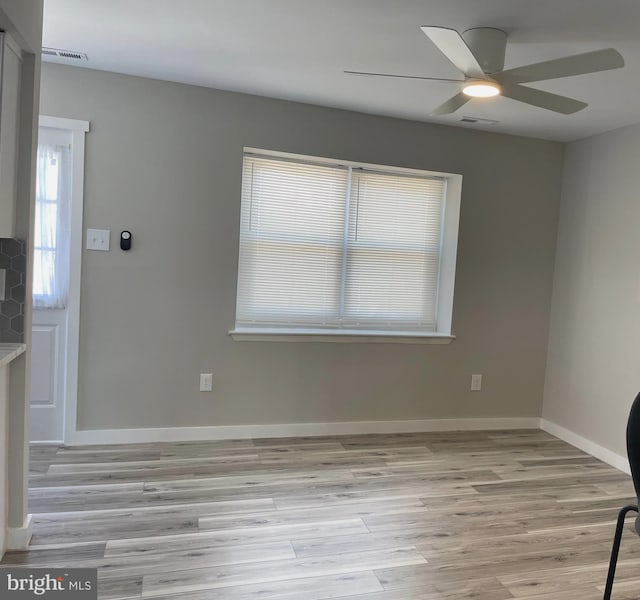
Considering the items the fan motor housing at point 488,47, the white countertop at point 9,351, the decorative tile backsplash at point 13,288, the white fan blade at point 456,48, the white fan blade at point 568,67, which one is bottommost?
the white countertop at point 9,351

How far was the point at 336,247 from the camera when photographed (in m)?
3.72

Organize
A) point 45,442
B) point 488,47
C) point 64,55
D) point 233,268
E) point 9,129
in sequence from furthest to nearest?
point 233,268
point 45,442
point 64,55
point 488,47
point 9,129

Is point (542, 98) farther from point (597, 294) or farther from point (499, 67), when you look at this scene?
point (597, 294)

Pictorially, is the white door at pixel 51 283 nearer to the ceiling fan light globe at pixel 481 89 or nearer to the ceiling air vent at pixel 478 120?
the ceiling fan light globe at pixel 481 89

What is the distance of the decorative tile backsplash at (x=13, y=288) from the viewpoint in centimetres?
203

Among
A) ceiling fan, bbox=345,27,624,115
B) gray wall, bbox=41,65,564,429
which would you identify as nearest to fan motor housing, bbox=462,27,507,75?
ceiling fan, bbox=345,27,624,115

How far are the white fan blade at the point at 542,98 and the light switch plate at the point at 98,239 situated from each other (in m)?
2.43

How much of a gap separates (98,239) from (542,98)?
8.62 ft

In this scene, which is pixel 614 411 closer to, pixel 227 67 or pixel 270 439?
pixel 270 439

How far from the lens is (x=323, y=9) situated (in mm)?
2117

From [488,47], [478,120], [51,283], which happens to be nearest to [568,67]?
[488,47]

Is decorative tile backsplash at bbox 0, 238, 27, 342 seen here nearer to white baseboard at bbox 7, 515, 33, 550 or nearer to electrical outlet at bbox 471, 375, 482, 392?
white baseboard at bbox 7, 515, 33, 550

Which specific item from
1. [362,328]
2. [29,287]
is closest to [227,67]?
[29,287]

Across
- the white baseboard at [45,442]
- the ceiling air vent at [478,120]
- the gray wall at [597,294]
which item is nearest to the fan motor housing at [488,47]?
the ceiling air vent at [478,120]
